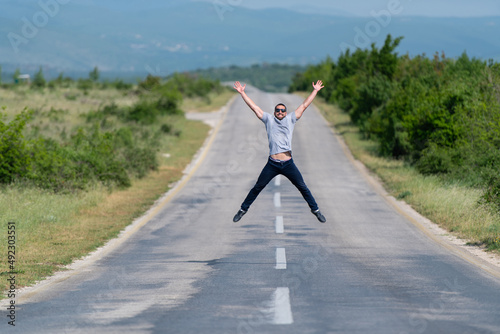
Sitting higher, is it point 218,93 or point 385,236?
point 218,93

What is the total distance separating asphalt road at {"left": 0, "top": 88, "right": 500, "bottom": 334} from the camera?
7086 mm

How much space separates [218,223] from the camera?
17234 mm

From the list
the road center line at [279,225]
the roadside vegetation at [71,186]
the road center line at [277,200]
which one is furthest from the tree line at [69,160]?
the road center line at [279,225]

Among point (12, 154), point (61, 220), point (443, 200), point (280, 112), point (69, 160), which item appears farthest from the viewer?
point (69, 160)

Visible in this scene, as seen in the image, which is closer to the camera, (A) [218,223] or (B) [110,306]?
→ (B) [110,306]

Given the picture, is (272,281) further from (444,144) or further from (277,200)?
(444,144)

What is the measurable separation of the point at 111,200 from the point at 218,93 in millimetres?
71492

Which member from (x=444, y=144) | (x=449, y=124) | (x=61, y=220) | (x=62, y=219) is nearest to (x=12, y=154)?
(x=62, y=219)

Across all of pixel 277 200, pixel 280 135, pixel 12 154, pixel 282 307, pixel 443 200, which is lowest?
pixel 277 200

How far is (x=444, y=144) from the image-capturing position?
26844 mm

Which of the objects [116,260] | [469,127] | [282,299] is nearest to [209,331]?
[282,299]

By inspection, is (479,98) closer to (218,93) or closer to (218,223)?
(218,223)

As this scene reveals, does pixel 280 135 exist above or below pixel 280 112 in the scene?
below

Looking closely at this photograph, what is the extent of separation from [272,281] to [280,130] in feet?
9.43
